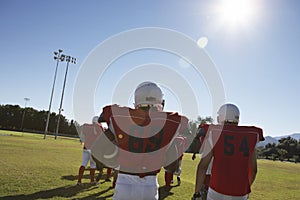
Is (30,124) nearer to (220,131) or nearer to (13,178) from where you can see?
(13,178)

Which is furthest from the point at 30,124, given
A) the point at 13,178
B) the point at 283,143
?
the point at 283,143

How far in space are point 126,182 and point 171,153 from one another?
0.81 m

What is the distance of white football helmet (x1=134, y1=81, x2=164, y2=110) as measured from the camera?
431cm

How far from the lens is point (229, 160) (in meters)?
5.02

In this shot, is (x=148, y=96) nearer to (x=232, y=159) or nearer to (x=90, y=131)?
(x=232, y=159)

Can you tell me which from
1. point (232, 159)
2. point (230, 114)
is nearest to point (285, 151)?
point (230, 114)

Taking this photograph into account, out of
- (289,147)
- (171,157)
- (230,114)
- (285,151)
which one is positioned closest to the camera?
(171,157)

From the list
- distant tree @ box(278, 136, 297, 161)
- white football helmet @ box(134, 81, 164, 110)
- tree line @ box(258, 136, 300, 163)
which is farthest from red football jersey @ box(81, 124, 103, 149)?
distant tree @ box(278, 136, 297, 161)

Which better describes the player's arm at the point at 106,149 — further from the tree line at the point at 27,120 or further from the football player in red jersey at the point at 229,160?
the tree line at the point at 27,120

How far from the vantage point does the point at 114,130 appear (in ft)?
12.9

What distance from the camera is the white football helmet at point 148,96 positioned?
4.31 m

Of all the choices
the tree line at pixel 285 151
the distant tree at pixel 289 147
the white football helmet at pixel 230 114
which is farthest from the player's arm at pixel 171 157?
the distant tree at pixel 289 147

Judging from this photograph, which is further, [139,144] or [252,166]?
[252,166]

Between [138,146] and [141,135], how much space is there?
16 centimetres
